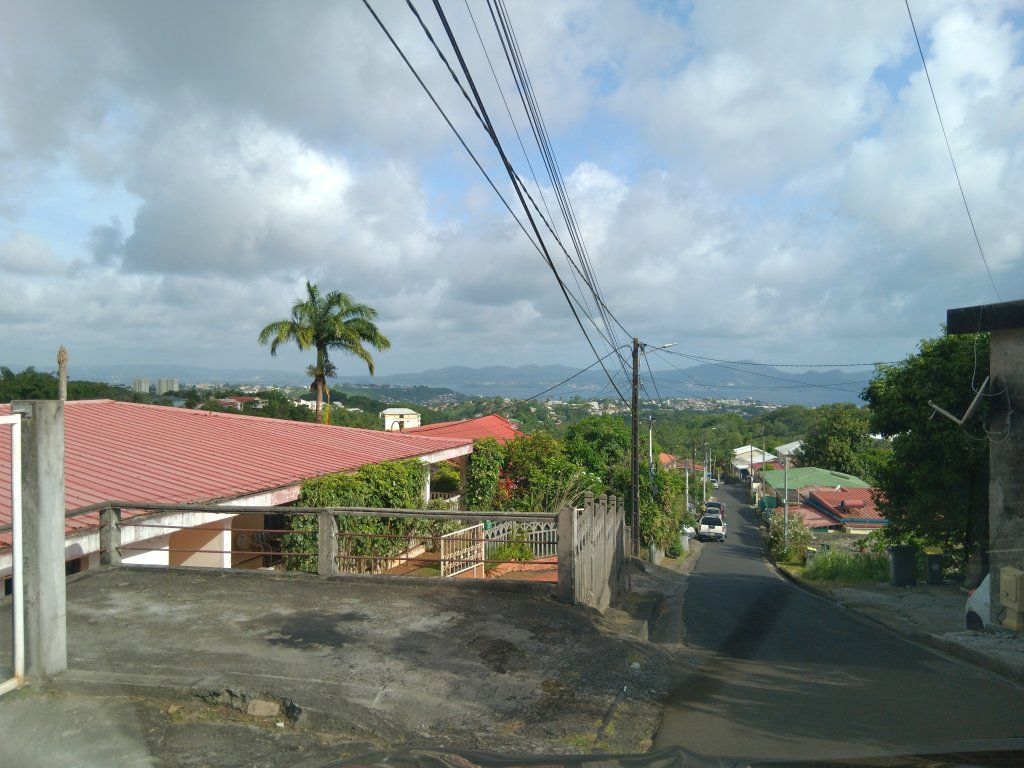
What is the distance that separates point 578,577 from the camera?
8508 millimetres

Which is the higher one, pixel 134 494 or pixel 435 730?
pixel 134 494

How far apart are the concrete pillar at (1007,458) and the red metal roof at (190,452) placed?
35.1 feet

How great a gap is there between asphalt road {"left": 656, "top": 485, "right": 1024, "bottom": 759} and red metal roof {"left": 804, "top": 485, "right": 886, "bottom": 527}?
4087 centimetres

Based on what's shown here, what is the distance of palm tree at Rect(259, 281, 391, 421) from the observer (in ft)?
101

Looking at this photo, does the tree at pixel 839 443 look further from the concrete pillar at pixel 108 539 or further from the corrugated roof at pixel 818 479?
the concrete pillar at pixel 108 539

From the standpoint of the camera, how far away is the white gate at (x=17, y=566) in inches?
186

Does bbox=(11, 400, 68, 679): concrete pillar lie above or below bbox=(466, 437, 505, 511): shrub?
above

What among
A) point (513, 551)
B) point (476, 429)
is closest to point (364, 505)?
point (513, 551)

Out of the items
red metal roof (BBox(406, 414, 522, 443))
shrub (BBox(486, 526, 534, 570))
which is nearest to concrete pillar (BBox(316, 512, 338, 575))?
shrub (BBox(486, 526, 534, 570))

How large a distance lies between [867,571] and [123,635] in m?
22.4

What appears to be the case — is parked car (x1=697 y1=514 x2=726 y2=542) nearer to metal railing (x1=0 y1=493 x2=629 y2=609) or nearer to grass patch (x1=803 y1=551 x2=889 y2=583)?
grass patch (x1=803 y1=551 x2=889 y2=583)

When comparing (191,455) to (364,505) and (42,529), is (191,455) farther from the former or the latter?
(42,529)

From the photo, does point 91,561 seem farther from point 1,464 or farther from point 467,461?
point 467,461

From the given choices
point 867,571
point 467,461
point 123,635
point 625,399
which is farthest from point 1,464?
point 867,571
